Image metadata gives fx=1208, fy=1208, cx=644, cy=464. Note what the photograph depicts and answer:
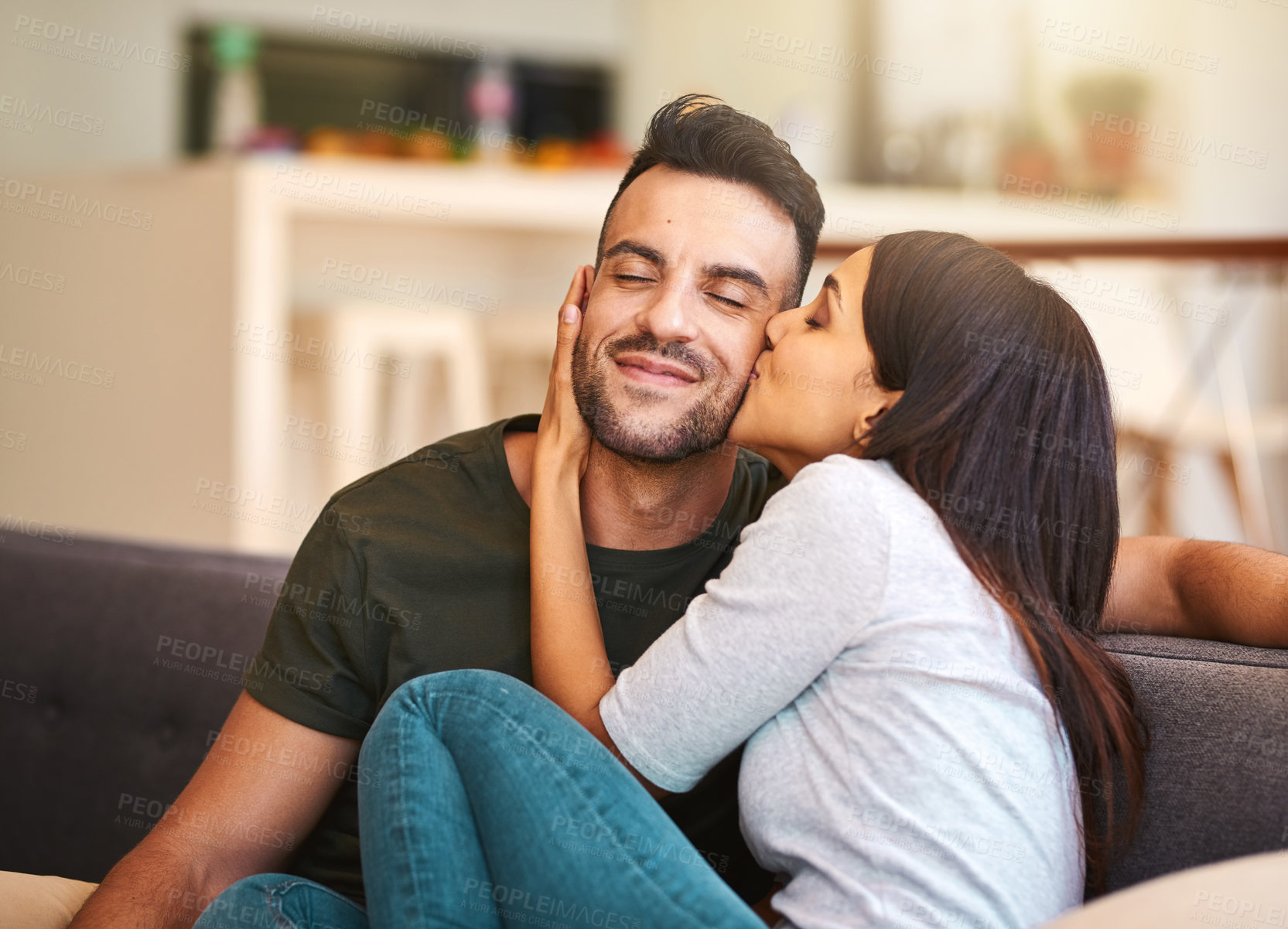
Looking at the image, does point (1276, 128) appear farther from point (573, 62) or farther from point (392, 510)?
point (392, 510)

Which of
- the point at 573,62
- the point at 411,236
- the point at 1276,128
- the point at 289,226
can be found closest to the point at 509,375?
the point at 411,236

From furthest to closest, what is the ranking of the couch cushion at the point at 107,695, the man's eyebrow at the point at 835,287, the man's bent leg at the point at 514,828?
the couch cushion at the point at 107,695
the man's eyebrow at the point at 835,287
the man's bent leg at the point at 514,828

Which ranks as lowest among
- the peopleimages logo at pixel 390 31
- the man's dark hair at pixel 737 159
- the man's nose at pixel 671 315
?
the man's nose at pixel 671 315

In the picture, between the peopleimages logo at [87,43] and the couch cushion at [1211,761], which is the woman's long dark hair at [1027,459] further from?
the peopleimages logo at [87,43]

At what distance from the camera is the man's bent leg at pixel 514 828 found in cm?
95

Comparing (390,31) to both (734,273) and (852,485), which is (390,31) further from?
(852,485)

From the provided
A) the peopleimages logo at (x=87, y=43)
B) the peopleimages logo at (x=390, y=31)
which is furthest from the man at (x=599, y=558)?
the peopleimages logo at (x=390, y=31)

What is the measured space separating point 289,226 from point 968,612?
3.44m

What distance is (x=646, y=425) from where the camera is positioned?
142cm

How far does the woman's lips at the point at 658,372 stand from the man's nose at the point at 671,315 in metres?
0.03

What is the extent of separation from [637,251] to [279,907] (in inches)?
32.0

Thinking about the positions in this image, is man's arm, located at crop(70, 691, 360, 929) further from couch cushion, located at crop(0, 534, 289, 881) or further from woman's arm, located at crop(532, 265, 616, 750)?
couch cushion, located at crop(0, 534, 289, 881)

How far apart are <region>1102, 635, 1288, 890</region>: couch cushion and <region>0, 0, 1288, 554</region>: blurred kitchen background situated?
1494 mm

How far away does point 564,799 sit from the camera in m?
0.98
